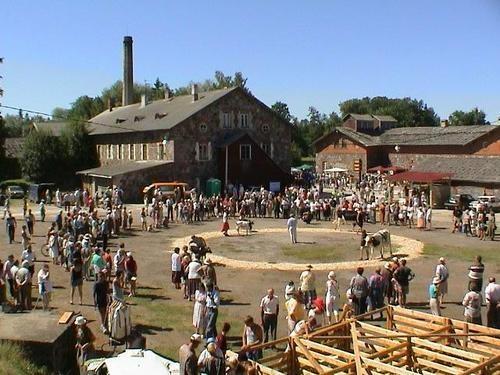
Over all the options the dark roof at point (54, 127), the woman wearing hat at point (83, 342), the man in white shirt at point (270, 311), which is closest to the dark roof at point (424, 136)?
the dark roof at point (54, 127)

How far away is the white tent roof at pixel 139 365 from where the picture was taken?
35.1 ft

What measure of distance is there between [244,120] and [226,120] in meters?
1.95

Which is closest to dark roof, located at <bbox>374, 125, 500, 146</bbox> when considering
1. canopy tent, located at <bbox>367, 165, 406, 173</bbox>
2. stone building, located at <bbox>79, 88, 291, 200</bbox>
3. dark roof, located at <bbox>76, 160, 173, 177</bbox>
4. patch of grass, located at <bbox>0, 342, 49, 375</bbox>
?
canopy tent, located at <bbox>367, 165, 406, 173</bbox>

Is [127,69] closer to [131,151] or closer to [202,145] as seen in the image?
[131,151]

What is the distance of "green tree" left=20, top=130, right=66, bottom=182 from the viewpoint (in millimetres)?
57156

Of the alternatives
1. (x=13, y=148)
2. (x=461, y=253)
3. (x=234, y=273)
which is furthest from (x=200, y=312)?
(x=13, y=148)

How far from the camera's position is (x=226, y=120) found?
51.4 metres

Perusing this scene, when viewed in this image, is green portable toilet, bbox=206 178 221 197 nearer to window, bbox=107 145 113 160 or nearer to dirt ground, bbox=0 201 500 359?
window, bbox=107 145 113 160

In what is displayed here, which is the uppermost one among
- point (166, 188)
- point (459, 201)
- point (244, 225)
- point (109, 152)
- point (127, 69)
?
point (127, 69)

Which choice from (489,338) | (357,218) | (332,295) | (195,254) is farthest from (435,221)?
(489,338)

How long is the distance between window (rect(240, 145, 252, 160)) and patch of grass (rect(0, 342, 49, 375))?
1510 inches

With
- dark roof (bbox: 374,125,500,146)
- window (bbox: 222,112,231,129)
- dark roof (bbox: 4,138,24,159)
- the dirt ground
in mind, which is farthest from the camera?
dark roof (bbox: 4,138,24,159)

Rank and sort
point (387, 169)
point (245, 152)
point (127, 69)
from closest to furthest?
point (245, 152), point (387, 169), point (127, 69)

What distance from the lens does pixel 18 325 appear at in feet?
44.2
